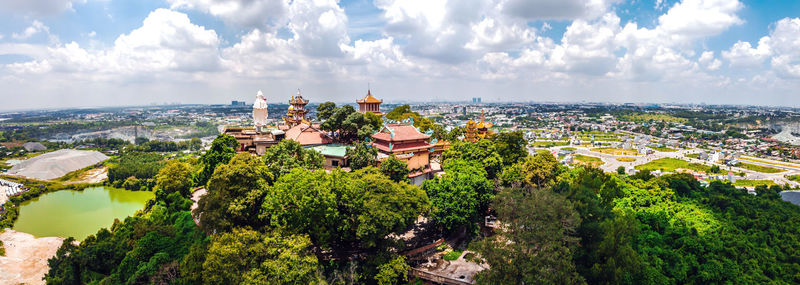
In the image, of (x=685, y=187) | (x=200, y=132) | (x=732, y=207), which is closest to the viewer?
(x=732, y=207)

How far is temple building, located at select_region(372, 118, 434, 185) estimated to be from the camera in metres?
18.6

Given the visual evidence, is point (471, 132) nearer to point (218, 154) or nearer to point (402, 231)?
point (402, 231)

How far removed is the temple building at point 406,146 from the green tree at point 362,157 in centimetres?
46

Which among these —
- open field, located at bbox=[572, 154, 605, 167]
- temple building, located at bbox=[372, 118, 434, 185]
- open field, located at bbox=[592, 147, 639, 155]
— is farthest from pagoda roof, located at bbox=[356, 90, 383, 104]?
open field, located at bbox=[592, 147, 639, 155]

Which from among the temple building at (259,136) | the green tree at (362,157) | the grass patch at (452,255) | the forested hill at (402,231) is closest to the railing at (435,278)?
the forested hill at (402,231)

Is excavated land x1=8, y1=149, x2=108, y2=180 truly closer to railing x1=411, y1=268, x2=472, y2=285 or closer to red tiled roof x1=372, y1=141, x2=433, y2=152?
red tiled roof x1=372, y1=141, x2=433, y2=152

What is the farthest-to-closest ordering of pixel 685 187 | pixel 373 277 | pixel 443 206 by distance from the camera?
1. pixel 685 187
2. pixel 443 206
3. pixel 373 277

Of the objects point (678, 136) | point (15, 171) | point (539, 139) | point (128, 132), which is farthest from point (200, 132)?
point (678, 136)

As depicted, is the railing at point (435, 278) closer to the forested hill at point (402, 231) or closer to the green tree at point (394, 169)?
the forested hill at point (402, 231)

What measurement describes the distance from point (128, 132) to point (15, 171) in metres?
56.7

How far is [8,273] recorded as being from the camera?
58.3 feet

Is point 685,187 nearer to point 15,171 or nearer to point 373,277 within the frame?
point 373,277

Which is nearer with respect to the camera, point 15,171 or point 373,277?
point 373,277

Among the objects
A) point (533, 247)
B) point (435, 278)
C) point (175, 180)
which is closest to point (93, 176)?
point (175, 180)
